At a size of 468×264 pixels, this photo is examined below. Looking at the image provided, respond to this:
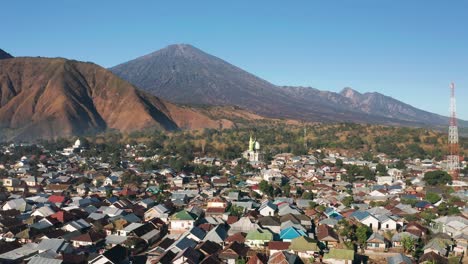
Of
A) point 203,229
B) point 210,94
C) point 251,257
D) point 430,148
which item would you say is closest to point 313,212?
point 203,229

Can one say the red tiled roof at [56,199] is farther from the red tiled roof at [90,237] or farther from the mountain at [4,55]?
the mountain at [4,55]

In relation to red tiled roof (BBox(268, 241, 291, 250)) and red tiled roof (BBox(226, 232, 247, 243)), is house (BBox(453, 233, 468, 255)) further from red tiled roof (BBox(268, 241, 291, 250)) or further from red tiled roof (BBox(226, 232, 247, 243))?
red tiled roof (BBox(226, 232, 247, 243))

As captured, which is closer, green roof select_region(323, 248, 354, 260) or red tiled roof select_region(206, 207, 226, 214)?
green roof select_region(323, 248, 354, 260)

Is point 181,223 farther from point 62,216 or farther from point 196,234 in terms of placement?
point 62,216

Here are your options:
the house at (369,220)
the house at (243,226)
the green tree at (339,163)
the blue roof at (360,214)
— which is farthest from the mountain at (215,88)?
the house at (243,226)

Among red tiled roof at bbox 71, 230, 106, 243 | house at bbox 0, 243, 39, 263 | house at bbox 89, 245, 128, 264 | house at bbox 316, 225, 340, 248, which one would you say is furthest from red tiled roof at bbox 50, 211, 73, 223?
house at bbox 316, 225, 340, 248
